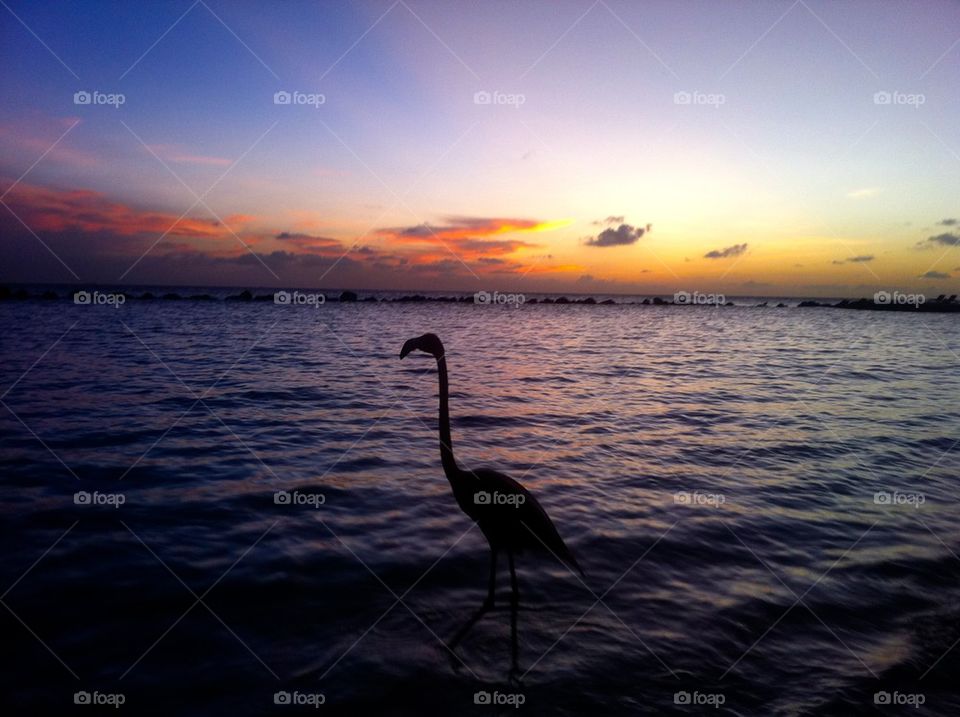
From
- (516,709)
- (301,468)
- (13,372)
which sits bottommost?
(516,709)

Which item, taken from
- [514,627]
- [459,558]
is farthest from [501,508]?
[459,558]

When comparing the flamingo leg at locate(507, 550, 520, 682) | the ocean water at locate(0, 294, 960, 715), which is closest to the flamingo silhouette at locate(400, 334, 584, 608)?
the flamingo leg at locate(507, 550, 520, 682)

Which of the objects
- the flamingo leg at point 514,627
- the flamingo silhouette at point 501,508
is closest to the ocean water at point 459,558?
the flamingo leg at point 514,627

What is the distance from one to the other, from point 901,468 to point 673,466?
4385 millimetres

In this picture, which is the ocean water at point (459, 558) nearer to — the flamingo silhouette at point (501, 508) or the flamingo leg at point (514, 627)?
the flamingo leg at point (514, 627)

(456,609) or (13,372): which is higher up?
(13,372)

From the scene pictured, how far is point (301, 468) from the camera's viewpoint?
31.1 feet

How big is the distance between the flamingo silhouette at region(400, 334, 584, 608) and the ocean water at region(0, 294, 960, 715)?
65 cm

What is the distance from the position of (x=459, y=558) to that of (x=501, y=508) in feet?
5.26

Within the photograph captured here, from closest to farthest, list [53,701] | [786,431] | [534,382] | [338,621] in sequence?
[53,701] → [338,621] → [786,431] → [534,382]

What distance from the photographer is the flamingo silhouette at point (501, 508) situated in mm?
5336

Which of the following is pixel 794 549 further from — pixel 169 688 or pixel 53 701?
pixel 53 701

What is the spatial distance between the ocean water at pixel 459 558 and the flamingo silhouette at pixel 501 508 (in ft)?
2.12

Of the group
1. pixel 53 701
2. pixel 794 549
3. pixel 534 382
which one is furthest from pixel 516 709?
pixel 534 382
